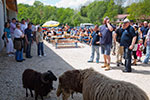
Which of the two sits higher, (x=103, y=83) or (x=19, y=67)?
(x=103, y=83)

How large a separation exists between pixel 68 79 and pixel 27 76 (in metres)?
1.44

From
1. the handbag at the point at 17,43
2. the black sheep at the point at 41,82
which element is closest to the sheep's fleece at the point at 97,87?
the black sheep at the point at 41,82

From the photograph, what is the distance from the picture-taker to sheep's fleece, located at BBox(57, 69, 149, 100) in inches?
93.0

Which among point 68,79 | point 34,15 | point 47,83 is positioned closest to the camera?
point 68,79

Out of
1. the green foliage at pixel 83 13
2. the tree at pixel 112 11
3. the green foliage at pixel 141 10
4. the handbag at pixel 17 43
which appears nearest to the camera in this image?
the handbag at pixel 17 43

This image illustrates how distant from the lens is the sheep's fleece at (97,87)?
2.36 m

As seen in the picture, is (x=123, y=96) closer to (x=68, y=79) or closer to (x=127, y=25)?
(x=68, y=79)

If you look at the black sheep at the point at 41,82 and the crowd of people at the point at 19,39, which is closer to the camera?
the black sheep at the point at 41,82

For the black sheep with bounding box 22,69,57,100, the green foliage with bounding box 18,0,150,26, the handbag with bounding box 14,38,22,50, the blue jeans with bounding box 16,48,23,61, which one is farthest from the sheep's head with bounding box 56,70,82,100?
the green foliage with bounding box 18,0,150,26

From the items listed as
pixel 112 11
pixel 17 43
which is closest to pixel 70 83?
pixel 17 43

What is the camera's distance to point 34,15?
2778 inches

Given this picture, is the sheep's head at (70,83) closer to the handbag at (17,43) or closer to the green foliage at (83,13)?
the handbag at (17,43)

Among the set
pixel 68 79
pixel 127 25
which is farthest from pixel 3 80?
pixel 127 25

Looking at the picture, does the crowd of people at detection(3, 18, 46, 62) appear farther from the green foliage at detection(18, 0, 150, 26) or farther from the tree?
the tree
